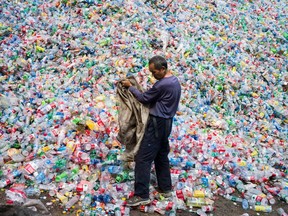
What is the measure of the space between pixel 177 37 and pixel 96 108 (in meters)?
3.80

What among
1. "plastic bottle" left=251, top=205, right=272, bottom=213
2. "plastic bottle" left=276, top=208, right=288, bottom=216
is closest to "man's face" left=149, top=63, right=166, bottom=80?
"plastic bottle" left=251, top=205, right=272, bottom=213

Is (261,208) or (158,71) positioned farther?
(261,208)

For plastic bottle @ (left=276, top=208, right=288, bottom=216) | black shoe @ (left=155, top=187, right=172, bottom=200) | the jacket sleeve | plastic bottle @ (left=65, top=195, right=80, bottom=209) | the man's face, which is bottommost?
plastic bottle @ (left=276, top=208, right=288, bottom=216)

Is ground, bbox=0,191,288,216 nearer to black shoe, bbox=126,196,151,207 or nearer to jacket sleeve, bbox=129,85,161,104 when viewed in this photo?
black shoe, bbox=126,196,151,207

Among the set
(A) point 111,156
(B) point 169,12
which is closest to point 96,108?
(A) point 111,156

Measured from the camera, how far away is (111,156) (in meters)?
4.91

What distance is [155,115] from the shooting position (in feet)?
12.9

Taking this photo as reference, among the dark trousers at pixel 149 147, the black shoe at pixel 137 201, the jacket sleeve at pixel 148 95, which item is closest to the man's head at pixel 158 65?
the jacket sleeve at pixel 148 95

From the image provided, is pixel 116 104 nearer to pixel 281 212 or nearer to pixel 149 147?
pixel 149 147

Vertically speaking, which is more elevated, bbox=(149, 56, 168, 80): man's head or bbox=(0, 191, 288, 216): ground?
bbox=(149, 56, 168, 80): man's head

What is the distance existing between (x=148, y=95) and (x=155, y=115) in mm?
245

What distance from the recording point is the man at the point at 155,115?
387cm

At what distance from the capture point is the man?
3871 mm

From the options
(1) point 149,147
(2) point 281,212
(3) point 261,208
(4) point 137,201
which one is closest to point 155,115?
(1) point 149,147
